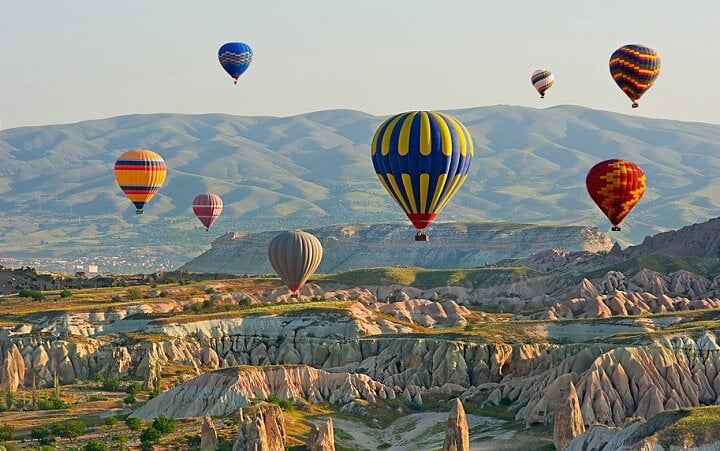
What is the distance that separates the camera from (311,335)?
162 metres

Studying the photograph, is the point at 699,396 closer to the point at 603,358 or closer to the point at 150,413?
the point at 603,358

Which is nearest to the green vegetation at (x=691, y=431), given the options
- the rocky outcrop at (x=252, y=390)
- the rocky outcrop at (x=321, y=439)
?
the rocky outcrop at (x=321, y=439)

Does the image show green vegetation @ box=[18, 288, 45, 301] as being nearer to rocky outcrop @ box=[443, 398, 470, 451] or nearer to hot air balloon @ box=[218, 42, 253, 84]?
hot air balloon @ box=[218, 42, 253, 84]

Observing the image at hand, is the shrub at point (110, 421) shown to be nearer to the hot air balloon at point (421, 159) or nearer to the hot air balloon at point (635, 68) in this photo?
the hot air balloon at point (421, 159)

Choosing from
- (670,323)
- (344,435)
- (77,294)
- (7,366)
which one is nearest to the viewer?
(344,435)

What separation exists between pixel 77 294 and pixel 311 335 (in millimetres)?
41200

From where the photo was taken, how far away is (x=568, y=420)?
104 meters

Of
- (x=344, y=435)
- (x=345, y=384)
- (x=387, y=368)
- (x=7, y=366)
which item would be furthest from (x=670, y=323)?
(x=7, y=366)

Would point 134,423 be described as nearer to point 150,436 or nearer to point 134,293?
point 150,436

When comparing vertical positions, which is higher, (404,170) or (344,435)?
(404,170)

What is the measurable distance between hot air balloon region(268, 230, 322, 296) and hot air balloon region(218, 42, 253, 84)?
107 ft

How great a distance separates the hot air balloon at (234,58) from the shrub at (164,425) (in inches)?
3498

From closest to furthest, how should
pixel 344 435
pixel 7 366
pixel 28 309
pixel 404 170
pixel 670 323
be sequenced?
pixel 344 435 → pixel 404 170 → pixel 7 366 → pixel 670 323 → pixel 28 309

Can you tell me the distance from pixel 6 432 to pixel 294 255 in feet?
198
